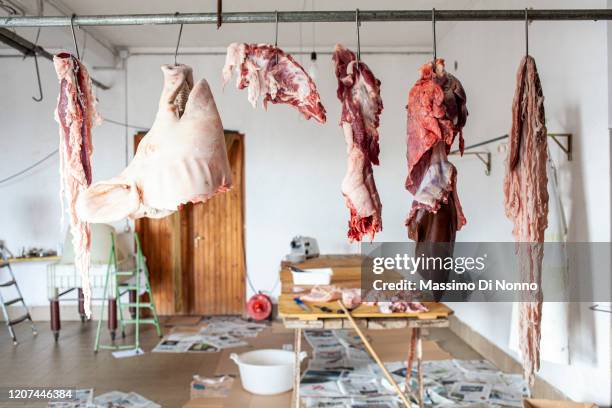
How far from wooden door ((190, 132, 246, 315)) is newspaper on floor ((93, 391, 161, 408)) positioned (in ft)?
8.60

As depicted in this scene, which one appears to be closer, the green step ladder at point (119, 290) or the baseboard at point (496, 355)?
the baseboard at point (496, 355)

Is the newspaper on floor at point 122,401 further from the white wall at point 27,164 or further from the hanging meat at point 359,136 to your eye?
the white wall at point 27,164

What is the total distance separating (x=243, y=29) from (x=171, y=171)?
4.37m

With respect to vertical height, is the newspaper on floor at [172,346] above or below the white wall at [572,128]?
below

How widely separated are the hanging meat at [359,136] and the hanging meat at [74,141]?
3.28ft

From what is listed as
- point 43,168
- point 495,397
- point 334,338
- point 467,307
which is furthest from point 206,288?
point 495,397

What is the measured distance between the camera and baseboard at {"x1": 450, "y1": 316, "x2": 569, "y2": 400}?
350 centimetres

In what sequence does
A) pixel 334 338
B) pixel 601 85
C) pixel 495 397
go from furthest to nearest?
pixel 334 338 < pixel 495 397 < pixel 601 85

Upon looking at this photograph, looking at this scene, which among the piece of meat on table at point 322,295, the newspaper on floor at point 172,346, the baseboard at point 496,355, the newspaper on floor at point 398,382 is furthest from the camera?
the newspaper on floor at point 172,346

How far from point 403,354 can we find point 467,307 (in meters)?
1.02

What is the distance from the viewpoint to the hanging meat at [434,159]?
1.81 metres

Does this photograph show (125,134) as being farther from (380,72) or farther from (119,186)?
(119,186)

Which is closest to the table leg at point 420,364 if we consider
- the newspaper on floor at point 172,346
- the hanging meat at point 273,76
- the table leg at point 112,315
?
the hanging meat at point 273,76

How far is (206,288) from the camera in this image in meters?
6.49
